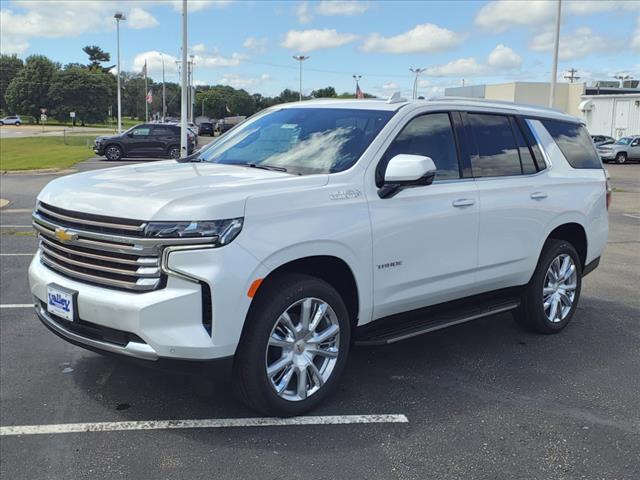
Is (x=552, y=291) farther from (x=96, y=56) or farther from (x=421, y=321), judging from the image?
(x=96, y=56)

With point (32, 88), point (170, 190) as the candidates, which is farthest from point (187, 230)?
point (32, 88)

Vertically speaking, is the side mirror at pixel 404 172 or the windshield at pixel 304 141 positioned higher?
the windshield at pixel 304 141

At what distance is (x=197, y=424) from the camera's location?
3.89 metres

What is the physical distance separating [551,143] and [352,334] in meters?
2.75

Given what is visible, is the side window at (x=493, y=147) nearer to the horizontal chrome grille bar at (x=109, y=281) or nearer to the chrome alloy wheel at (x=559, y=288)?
the chrome alloy wheel at (x=559, y=288)

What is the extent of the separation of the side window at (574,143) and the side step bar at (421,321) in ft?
5.35

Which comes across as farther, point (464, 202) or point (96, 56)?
point (96, 56)

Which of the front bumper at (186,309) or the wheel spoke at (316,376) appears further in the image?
the wheel spoke at (316,376)

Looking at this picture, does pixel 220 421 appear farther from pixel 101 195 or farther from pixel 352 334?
pixel 101 195

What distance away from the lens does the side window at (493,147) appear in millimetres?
5038

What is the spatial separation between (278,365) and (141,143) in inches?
1137

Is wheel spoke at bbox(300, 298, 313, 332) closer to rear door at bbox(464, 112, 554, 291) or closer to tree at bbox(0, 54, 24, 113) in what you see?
rear door at bbox(464, 112, 554, 291)

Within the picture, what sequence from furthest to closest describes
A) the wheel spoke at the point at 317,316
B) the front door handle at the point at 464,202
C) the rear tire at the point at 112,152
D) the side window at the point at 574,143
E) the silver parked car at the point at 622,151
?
the silver parked car at the point at 622,151, the rear tire at the point at 112,152, the side window at the point at 574,143, the front door handle at the point at 464,202, the wheel spoke at the point at 317,316

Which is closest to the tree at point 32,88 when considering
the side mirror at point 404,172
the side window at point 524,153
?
the side window at point 524,153
